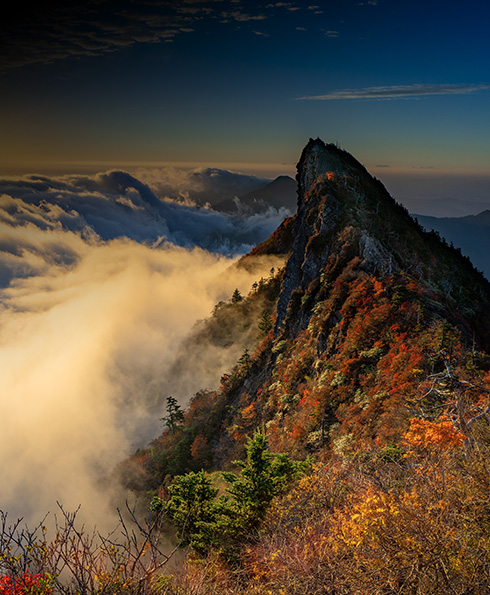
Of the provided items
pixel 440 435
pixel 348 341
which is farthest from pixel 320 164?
pixel 440 435

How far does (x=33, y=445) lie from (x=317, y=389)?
139 m

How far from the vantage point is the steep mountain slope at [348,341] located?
21.6 metres

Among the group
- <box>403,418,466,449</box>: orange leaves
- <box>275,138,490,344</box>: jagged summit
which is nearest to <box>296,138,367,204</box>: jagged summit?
<box>275,138,490,344</box>: jagged summit

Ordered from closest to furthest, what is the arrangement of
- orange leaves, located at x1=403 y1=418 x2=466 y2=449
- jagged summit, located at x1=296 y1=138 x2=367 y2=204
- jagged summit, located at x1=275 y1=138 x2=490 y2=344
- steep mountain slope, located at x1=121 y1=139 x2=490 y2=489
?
1. orange leaves, located at x1=403 y1=418 x2=466 y2=449
2. steep mountain slope, located at x1=121 y1=139 x2=490 y2=489
3. jagged summit, located at x1=275 y1=138 x2=490 y2=344
4. jagged summit, located at x1=296 y1=138 x2=367 y2=204

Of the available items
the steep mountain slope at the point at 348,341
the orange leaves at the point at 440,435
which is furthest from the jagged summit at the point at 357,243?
the orange leaves at the point at 440,435

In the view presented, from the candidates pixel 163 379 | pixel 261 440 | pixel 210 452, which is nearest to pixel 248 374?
pixel 210 452

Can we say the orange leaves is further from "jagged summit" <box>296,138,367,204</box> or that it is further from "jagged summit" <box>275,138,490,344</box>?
"jagged summit" <box>296,138,367,204</box>

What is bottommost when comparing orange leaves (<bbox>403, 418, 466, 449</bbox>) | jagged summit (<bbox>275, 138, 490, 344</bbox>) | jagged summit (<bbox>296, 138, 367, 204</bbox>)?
orange leaves (<bbox>403, 418, 466, 449</bbox>)

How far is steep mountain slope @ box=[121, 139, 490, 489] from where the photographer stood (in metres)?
21.6

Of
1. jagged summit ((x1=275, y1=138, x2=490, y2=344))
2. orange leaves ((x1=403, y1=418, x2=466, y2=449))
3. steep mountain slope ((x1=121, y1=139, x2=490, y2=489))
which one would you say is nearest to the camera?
orange leaves ((x1=403, y1=418, x2=466, y2=449))

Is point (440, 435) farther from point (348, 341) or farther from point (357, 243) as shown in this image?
point (357, 243)

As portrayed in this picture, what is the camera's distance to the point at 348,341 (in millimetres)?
29672

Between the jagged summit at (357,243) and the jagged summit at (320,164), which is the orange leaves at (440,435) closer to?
the jagged summit at (357,243)

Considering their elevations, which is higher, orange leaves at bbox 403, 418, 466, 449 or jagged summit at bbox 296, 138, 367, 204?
jagged summit at bbox 296, 138, 367, 204
